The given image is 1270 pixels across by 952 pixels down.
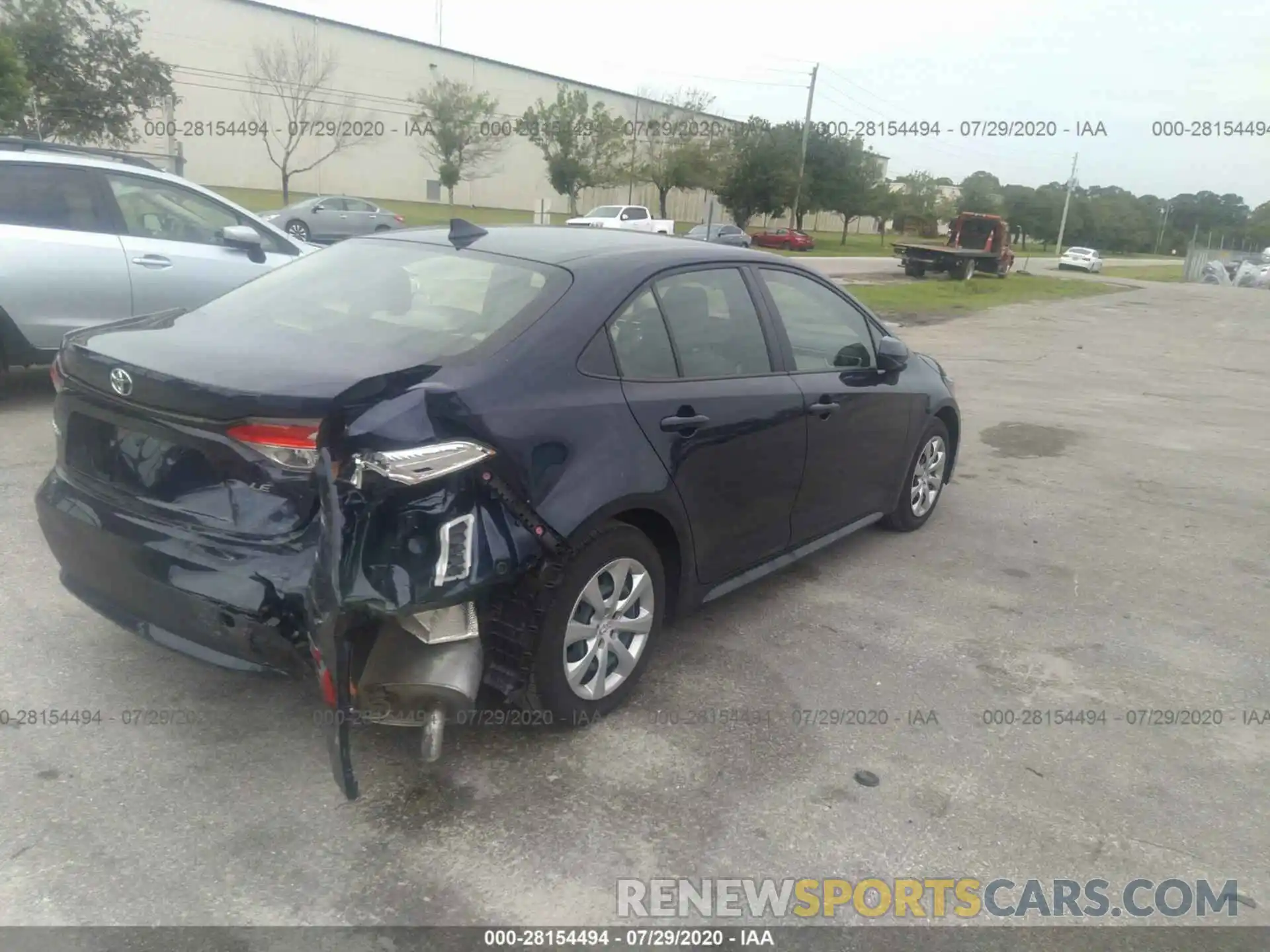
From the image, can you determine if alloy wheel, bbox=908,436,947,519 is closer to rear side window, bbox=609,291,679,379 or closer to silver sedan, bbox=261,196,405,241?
rear side window, bbox=609,291,679,379

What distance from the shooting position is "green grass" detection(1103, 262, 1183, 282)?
50.8 meters

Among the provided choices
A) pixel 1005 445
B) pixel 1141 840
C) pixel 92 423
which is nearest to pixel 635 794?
pixel 1141 840

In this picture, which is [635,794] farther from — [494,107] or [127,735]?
[494,107]

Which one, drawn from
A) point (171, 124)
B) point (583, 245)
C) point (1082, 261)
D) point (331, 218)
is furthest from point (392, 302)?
point (1082, 261)

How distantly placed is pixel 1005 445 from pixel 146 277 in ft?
22.4

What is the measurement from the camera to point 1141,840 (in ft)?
10.0

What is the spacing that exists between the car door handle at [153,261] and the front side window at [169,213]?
17 centimetres

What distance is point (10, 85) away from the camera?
18.7m

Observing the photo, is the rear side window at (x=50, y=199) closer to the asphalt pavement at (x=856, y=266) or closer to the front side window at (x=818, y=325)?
the front side window at (x=818, y=325)

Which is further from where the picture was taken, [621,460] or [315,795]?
[621,460]

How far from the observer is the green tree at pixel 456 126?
168 feet

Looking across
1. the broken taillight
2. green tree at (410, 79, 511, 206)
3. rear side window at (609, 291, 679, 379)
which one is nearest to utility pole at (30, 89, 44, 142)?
rear side window at (609, 291, 679, 379)

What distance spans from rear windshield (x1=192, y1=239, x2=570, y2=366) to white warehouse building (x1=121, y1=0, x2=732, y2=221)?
36069mm

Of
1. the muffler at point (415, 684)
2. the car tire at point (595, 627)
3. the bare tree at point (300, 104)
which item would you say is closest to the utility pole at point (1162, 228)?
the bare tree at point (300, 104)
